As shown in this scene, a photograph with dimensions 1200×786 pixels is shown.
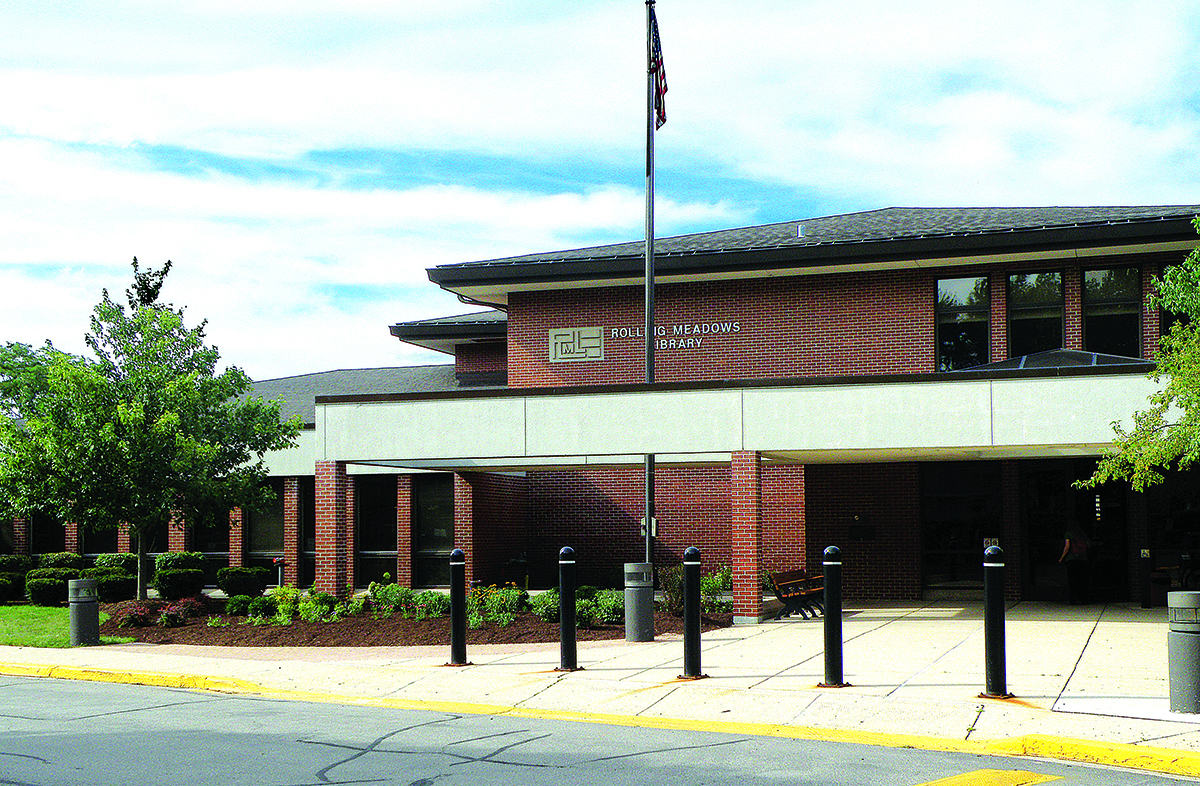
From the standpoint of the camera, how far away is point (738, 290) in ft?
83.0

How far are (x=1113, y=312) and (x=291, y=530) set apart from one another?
19.6m

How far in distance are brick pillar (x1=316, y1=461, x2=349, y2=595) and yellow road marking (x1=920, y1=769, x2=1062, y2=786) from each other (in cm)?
1385

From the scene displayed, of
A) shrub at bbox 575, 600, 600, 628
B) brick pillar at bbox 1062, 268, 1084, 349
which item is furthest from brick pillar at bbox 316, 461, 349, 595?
brick pillar at bbox 1062, 268, 1084, 349

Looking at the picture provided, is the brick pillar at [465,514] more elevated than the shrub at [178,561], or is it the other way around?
the brick pillar at [465,514]

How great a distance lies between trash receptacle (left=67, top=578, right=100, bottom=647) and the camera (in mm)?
16844

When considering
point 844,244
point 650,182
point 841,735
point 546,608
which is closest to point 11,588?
point 546,608

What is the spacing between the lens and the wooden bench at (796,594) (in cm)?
1878

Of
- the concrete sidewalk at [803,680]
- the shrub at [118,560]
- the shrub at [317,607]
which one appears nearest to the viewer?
the concrete sidewalk at [803,680]

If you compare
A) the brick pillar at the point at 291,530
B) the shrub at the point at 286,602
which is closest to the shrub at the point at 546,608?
the shrub at the point at 286,602

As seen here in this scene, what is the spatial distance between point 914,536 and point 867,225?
7.04m

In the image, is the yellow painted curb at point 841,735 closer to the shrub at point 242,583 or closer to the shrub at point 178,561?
the shrub at point 242,583

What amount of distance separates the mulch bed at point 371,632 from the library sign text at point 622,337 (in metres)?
8.36

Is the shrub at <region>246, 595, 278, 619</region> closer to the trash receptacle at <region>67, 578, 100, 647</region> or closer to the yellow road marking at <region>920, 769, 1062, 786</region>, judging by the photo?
the trash receptacle at <region>67, 578, 100, 647</region>

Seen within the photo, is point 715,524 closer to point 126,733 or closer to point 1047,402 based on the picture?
point 1047,402
